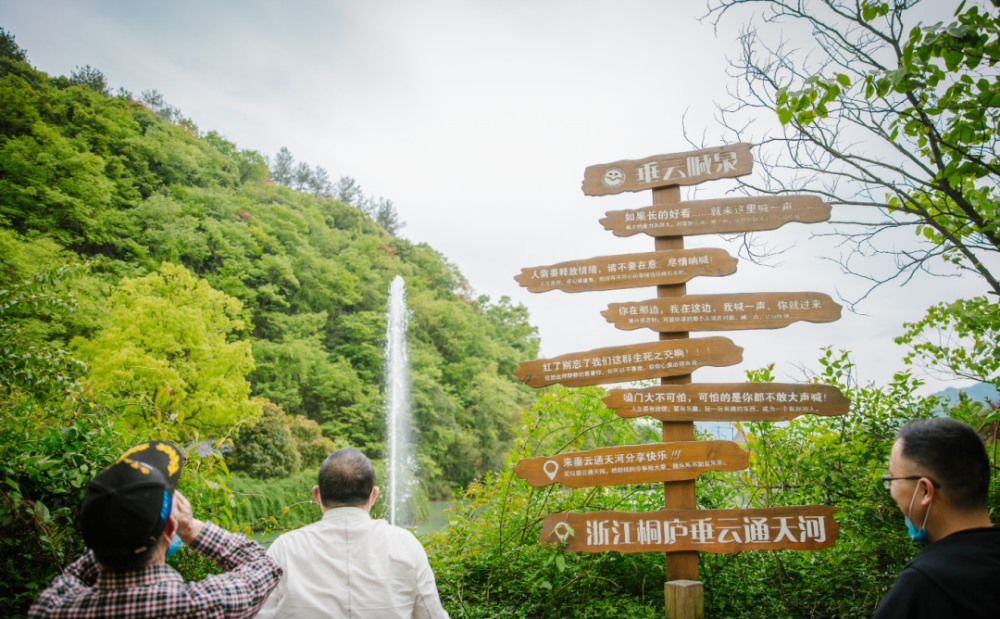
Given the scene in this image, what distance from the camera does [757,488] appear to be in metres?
3.46

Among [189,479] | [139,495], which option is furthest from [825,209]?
[189,479]

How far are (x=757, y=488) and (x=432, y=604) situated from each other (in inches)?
100

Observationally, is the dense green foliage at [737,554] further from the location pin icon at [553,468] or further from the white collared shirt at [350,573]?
the white collared shirt at [350,573]

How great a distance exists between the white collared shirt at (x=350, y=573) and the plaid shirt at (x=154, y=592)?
251 mm

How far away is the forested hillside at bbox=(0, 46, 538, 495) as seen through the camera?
15.5 metres

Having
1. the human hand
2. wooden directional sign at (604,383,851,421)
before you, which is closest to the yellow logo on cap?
the human hand

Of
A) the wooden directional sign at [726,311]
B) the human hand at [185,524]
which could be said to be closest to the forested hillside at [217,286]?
the wooden directional sign at [726,311]

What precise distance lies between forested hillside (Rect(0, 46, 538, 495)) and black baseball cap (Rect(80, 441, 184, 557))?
13.3 m

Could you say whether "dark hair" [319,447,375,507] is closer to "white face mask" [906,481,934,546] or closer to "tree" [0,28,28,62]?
"white face mask" [906,481,934,546]

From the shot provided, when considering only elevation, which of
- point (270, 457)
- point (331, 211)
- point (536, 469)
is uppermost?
point (331, 211)

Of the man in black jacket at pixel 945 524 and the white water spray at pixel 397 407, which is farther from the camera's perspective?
the white water spray at pixel 397 407

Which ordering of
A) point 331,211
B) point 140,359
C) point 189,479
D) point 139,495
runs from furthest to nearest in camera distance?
point 331,211 → point 140,359 → point 189,479 → point 139,495

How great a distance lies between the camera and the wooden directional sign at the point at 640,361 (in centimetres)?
301

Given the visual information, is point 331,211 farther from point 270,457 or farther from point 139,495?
point 139,495
